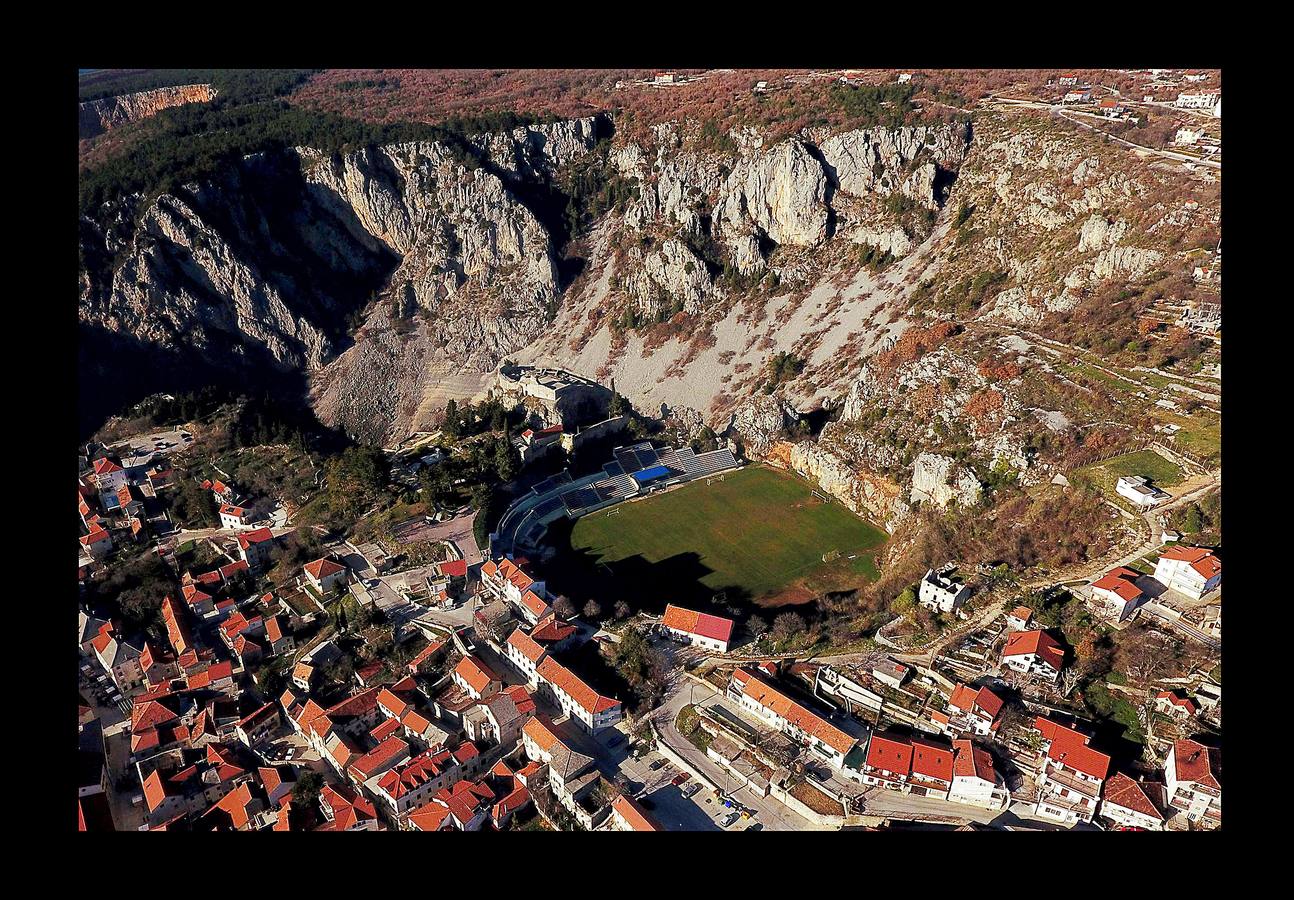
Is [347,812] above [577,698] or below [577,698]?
below

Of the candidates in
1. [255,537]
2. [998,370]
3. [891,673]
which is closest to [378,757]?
[255,537]

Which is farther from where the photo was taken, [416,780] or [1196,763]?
[416,780]

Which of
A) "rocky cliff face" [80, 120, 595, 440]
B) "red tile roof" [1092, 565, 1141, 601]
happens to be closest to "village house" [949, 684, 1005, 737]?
"red tile roof" [1092, 565, 1141, 601]

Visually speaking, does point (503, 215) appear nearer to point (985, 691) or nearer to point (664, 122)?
point (664, 122)

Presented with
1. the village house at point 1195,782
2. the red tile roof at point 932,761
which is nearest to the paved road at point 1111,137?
the village house at point 1195,782

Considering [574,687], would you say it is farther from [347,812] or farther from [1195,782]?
[1195,782]

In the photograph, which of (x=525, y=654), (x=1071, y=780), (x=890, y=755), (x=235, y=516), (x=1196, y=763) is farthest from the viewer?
(x=235, y=516)
